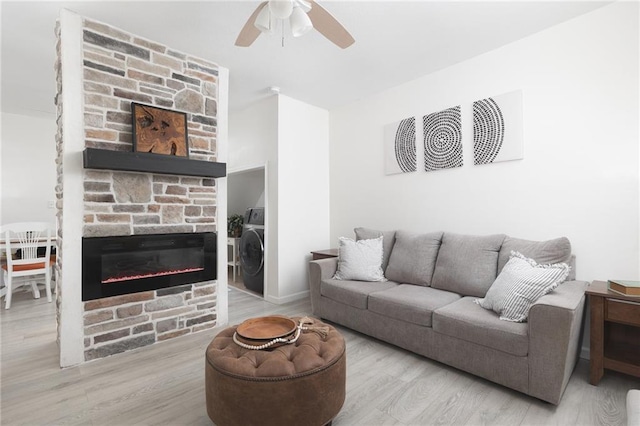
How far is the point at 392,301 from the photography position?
262 centimetres

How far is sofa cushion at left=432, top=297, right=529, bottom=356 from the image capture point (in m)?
1.94

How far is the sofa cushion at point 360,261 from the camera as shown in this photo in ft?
10.5

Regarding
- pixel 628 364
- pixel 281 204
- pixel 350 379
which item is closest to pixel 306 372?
pixel 350 379

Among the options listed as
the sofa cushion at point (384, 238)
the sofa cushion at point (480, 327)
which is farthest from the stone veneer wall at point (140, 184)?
the sofa cushion at point (480, 327)

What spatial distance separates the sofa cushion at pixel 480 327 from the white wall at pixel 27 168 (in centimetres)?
565

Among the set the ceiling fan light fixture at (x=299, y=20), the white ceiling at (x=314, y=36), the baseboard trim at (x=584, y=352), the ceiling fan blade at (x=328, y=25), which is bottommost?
the baseboard trim at (x=584, y=352)

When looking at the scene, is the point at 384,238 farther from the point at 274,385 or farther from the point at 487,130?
the point at 274,385

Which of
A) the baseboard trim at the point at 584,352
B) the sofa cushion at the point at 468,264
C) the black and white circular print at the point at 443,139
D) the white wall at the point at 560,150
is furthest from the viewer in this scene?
the black and white circular print at the point at 443,139

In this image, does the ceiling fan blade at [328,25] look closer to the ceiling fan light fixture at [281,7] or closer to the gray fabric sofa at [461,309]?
the ceiling fan light fixture at [281,7]

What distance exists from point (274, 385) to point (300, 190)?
3.01m

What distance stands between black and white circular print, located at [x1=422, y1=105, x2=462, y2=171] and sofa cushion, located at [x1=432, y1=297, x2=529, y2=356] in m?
1.51

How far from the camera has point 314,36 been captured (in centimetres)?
271

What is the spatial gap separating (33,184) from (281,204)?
4.18 metres

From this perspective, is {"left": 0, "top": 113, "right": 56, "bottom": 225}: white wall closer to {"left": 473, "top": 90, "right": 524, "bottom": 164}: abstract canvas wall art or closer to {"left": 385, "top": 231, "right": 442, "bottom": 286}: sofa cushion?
{"left": 385, "top": 231, "right": 442, "bottom": 286}: sofa cushion
